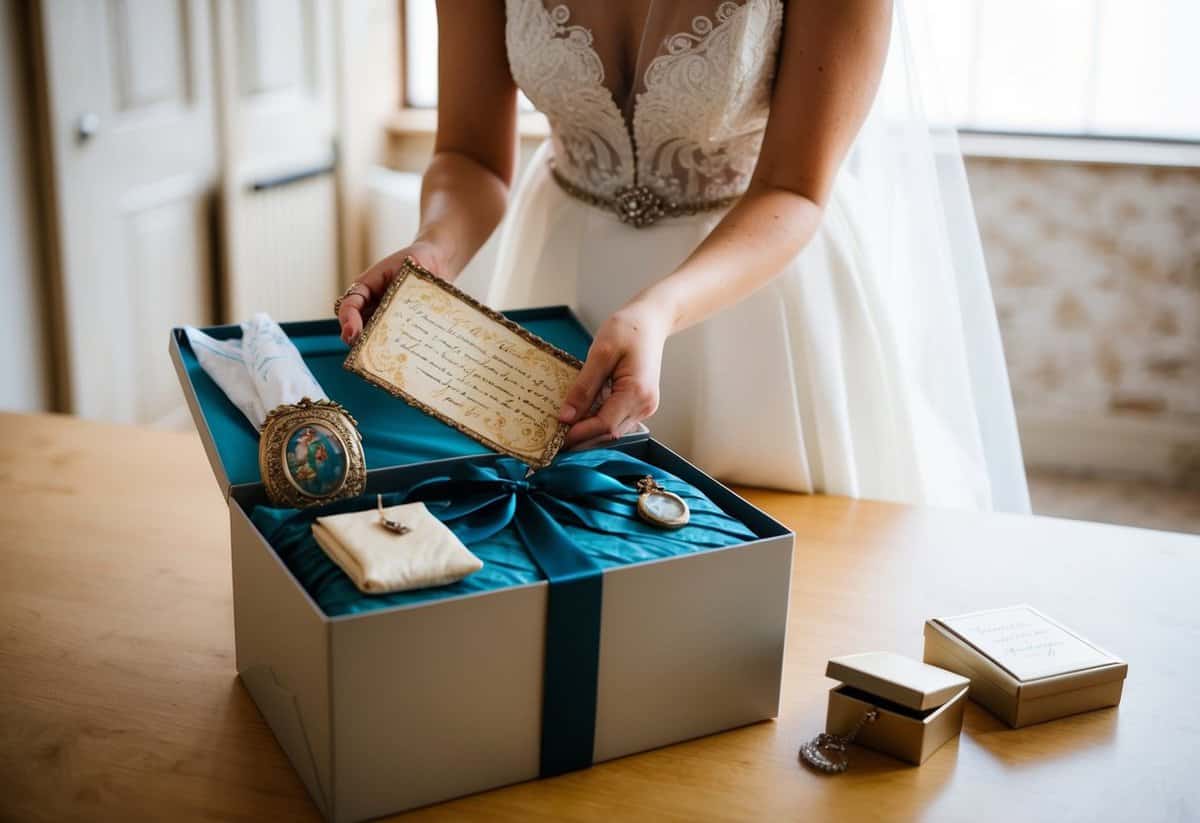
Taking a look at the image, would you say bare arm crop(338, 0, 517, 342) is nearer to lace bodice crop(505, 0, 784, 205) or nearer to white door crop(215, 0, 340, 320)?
lace bodice crop(505, 0, 784, 205)

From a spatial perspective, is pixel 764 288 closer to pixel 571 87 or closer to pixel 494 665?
pixel 571 87

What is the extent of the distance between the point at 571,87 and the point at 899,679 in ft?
2.95

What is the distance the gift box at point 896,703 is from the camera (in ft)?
3.13

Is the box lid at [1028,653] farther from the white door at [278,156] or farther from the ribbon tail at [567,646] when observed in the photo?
the white door at [278,156]

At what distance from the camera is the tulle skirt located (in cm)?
160

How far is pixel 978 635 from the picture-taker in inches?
41.8

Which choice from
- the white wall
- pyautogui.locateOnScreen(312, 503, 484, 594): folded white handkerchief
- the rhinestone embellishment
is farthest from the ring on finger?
the white wall

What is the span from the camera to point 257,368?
1193 millimetres


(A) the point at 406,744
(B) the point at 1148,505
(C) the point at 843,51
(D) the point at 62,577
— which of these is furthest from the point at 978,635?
(B) the point at 1148,505

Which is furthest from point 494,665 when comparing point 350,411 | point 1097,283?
point 1097,283

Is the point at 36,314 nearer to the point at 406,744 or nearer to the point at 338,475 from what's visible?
the point at 338,475

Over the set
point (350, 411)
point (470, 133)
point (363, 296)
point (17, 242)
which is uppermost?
point (470, 133)

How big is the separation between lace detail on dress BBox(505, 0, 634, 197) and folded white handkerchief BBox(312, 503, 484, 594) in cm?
80

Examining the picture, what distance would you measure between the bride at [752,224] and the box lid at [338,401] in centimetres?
9
